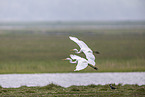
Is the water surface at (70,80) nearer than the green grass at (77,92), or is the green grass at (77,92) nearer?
the green grass at (77,92)

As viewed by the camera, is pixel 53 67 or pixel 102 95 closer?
pixel 102 95

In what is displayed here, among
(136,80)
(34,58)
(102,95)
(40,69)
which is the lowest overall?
(102,95)

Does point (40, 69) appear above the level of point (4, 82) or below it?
above

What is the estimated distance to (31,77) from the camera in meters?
22.4

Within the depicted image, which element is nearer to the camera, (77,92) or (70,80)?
(77,92)

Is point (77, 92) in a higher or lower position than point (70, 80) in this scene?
lower

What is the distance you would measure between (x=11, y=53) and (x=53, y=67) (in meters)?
12.8

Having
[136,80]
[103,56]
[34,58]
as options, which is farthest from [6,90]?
[103,56]

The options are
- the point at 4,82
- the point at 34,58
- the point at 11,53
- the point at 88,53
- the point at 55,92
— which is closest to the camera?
the point at 88,53

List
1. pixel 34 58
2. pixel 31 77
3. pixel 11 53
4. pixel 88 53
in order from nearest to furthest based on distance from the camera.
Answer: pixel 88 53
pixel 31 77
pixel 34 58
pixel 11 53

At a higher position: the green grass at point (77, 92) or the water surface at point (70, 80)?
the water surface at point (70, 80)

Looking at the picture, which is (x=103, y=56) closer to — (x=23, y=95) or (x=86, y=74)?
(x=86, y=74)

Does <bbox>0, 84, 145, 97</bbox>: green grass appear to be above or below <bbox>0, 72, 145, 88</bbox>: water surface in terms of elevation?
below

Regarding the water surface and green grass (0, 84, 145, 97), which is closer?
green grass (0, 84, 145, 97)
